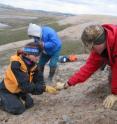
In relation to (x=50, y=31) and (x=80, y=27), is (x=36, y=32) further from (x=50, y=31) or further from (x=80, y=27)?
(x=80, y=27)

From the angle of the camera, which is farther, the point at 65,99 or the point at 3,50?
the point at 3,50

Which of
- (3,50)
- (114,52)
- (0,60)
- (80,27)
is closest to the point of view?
(114,52)

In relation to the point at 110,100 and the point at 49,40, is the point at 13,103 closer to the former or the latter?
the point at 110,100

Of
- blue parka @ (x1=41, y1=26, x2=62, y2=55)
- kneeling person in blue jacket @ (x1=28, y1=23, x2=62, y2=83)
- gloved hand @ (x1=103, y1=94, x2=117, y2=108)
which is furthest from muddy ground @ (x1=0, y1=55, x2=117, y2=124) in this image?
blue parka @ (x1=41, y1=26, x2=62, y2=55)

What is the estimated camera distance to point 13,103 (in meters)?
9.41

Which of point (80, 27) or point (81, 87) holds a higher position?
point (81, 87)

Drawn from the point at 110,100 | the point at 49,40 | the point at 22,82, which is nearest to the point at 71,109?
the point at 110,100

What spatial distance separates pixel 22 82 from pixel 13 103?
0.53 meters

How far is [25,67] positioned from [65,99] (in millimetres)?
1334

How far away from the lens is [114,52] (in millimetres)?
7957

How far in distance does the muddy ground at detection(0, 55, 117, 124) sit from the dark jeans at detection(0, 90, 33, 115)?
0.34ft

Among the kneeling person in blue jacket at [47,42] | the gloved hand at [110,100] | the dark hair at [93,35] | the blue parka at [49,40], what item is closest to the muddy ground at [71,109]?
the gloved hand at [110,100]

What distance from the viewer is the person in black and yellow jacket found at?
360 inches

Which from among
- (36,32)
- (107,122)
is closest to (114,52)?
(107,122)
